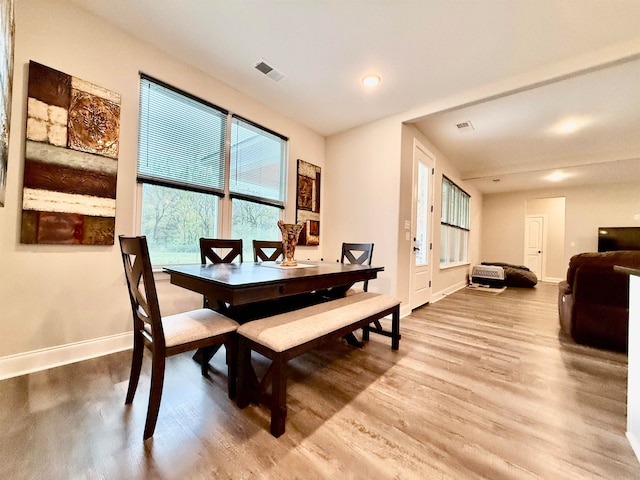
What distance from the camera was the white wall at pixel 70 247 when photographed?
69.3 inches

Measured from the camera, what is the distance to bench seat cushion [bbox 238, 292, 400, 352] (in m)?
1.38

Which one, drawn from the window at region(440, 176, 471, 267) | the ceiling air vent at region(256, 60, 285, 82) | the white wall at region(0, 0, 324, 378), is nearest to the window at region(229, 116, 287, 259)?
the ceiling air vent at region(256, 60, 285, 82)

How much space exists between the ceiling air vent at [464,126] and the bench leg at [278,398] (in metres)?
4.00

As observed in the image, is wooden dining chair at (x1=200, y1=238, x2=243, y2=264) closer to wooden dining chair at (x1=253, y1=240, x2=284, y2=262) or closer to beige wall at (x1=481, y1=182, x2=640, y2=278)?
wooden dining chair at (x1=253, y1=240, x2=284, y2=262)

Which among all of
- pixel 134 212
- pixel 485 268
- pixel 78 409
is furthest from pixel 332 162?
pixel 485 268

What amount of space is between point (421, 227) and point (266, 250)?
2.54m

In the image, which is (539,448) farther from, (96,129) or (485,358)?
(96,129)

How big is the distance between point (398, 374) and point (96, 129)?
3049 mm

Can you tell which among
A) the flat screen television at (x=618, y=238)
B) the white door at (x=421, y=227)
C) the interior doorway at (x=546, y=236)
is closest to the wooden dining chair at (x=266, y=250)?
the white door at (x=421, y=227)

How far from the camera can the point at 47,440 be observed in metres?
1.21

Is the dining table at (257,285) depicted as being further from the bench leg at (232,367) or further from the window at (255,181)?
the window at (255,181)

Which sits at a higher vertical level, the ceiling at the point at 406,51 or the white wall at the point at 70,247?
the ceiling at the point at 406,51

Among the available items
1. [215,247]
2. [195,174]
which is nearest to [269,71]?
[195,174]

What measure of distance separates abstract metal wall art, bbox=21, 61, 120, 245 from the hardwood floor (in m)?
1.07
